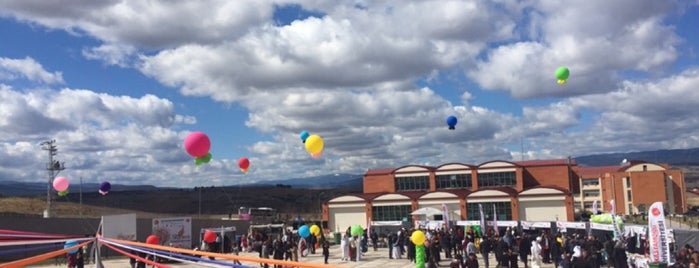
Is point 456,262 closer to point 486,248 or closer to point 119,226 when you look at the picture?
point 486,248

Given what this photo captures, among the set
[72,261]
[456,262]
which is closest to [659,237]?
[456,262]

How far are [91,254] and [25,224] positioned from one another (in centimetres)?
548

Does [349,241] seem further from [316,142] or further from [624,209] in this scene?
[624,209]

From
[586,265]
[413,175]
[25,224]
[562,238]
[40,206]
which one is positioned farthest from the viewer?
[40,206]

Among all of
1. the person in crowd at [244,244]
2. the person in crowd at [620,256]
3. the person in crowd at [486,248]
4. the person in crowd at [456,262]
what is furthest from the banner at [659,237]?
the person in crowd at [244,244]

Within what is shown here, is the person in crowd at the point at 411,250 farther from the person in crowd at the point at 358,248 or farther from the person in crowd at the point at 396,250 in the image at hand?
the person in crowd at the point at 358,248

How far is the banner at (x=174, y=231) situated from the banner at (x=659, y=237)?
76.0 ft

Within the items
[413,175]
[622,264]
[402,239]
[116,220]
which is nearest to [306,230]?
[402,239]

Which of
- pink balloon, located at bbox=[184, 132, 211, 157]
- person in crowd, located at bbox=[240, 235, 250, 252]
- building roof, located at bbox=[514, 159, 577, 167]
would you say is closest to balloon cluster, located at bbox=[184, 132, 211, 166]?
pink balloon, located at bbox=[184, 132, 211, 157]

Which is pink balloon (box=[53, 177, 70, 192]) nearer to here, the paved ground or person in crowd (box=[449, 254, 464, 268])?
the paved ground

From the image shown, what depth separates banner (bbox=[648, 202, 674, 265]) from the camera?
18094 millimetres

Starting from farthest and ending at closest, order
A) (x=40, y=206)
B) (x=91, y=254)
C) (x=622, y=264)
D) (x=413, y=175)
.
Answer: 1. (x=40, y=206)
2. (x=413, y=175)
3. (x=91, y=254)
4. (x=622, y=264)

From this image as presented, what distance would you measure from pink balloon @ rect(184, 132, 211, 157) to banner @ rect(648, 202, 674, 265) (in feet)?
44.7

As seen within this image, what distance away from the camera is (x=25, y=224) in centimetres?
3075
